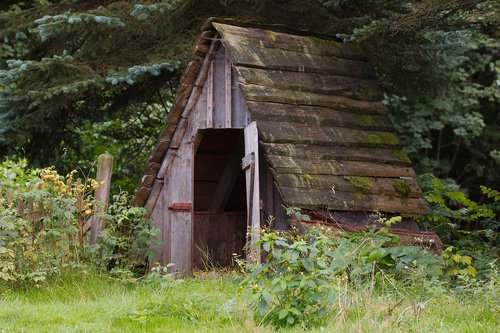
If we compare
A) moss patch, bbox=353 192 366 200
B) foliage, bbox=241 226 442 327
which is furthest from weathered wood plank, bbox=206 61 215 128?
foliage, bbox=241 226 442 327

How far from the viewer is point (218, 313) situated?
6555mm

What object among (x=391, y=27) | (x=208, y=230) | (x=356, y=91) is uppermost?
(x=391, y=27)

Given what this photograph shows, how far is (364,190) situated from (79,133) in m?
6.85

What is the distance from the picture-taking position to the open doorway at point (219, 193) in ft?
40.1

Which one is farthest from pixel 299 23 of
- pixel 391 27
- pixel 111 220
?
pixel 111 220

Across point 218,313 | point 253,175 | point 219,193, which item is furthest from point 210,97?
point 218,313

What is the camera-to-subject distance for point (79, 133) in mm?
14781

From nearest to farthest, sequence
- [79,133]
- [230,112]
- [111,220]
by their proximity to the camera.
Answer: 1. [111,220]
2. [230,112]
3. [79,133]

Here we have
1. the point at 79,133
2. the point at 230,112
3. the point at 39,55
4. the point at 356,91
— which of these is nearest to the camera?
the point at 230,112

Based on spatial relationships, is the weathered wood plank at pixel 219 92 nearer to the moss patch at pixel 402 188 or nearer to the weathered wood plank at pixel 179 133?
the weathered wood plank at pixel 179 133

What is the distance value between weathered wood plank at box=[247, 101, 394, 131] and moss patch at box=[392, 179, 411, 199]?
85 centimetres

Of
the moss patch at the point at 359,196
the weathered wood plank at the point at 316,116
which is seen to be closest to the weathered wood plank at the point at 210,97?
the weathered wood plank at the point at 316,116

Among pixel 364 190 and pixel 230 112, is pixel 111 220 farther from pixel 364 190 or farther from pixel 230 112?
pixel 364 190

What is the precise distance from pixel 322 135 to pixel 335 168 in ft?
1.52
